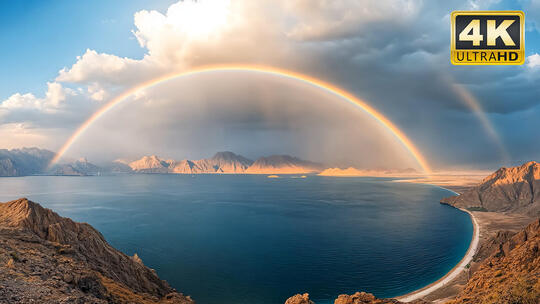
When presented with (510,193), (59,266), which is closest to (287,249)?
(59,266)

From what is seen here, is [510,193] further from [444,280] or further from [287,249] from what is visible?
[287,249]

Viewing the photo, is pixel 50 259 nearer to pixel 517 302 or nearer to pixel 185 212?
pixel 517 302

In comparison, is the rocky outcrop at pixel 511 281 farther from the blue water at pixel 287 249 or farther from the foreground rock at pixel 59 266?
the blue water at pixel 287 249

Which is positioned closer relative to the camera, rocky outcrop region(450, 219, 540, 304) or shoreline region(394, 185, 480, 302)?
rocky outcrop region(450, 219, 540, 304)

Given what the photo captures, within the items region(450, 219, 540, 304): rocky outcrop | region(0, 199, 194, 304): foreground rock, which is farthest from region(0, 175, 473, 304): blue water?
region(450, 219, 540, 304): rocky outcrop

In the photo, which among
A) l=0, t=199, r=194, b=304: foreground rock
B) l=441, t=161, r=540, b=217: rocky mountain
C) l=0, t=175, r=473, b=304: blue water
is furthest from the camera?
l=441, t=161, r=540, b=217: rocky mountain

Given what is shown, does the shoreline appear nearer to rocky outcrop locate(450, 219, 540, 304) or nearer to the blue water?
the blue water

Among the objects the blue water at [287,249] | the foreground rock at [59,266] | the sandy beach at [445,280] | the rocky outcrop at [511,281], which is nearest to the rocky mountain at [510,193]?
the blue water at [287,249]

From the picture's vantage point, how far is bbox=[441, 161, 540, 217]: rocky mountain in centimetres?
12162

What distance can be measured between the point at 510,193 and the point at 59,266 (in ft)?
572

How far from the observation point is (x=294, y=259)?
6194 centimetres

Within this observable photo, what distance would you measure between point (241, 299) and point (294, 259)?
22.2 meters

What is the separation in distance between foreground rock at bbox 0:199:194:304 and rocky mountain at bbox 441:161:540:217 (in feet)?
496

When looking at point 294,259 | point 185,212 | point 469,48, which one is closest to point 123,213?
point 185,212
